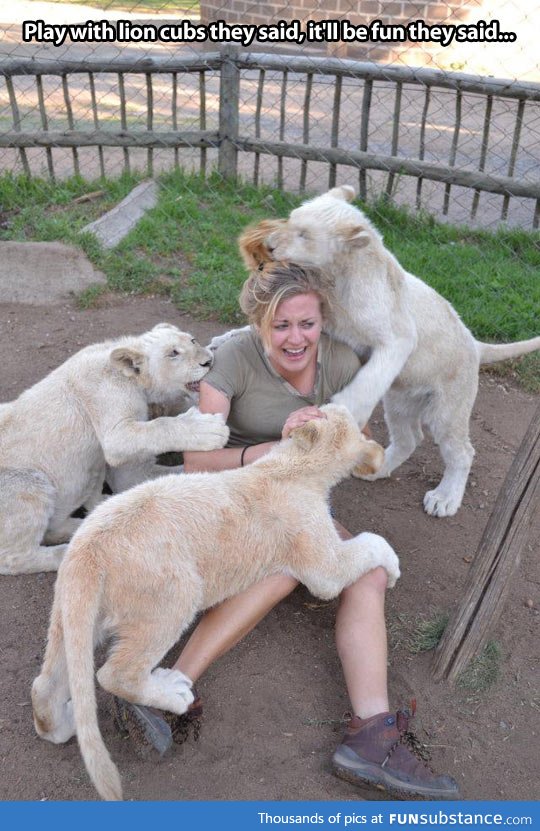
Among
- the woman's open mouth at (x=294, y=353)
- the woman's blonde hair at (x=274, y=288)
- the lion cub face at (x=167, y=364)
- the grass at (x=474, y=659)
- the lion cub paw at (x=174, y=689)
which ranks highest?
the woman's blonde hair at (x=274, y=288)

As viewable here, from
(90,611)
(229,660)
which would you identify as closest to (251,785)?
(229,660)

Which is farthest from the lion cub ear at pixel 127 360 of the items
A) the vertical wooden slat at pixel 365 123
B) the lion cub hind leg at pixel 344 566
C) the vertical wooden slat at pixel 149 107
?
the vertical wooden slat at pixel 149 107

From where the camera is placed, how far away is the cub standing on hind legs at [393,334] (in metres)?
4.67

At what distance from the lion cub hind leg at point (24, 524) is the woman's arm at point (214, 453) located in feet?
2.75

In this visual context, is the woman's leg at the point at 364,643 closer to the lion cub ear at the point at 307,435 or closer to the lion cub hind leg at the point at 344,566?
the lion cub hind leg at the point at 344,566

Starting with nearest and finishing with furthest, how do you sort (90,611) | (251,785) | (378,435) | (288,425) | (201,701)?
(90,611), (251,785), (201,701), (288,425), (378,435)

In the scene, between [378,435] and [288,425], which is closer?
[288,425]

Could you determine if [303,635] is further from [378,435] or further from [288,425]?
[378,435]

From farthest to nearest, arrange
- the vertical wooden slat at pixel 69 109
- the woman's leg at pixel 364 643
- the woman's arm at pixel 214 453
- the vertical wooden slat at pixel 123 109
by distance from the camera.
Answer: the vertical wooden slat at pixel 123 109, the vertical wooden slat at pixel 69 109, the woman's arm at pixel 214 453, the woman's leg at pixel 364 643

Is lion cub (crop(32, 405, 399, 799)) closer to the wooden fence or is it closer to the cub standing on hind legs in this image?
the cub standing on hind legs

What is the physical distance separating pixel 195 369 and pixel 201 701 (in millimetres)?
1839

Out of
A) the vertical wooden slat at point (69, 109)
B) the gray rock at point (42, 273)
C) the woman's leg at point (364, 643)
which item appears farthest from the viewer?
the vertical wooden slat at point (69, 109)

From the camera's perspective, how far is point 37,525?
180 inches


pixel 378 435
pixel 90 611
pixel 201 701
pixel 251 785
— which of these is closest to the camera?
pixel 90 611
